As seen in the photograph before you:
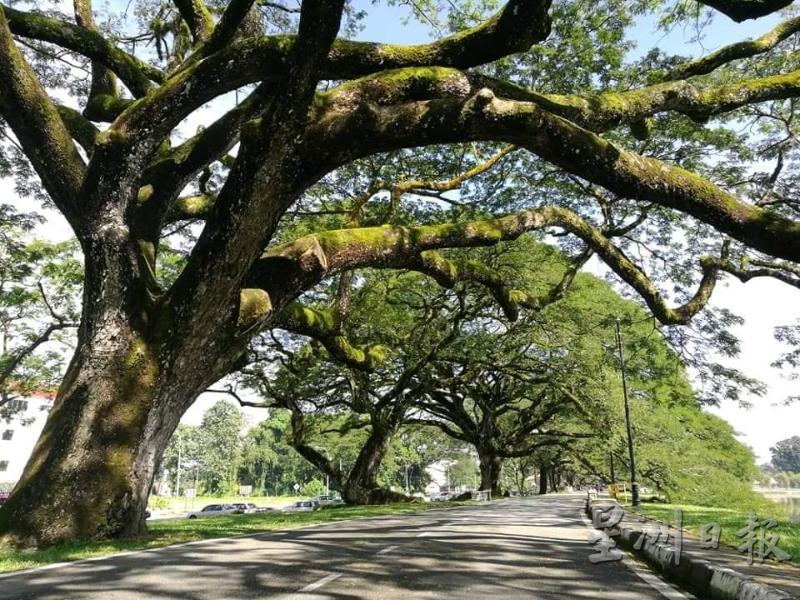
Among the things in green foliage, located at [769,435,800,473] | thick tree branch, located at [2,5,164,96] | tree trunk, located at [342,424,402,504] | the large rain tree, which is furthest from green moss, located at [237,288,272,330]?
green foliage, located at [769,435,800,473]

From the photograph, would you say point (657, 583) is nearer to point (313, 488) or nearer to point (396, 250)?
point (396, 250)

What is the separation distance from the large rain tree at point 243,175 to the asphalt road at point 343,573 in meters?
2.05

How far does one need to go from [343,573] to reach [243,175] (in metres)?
4.75

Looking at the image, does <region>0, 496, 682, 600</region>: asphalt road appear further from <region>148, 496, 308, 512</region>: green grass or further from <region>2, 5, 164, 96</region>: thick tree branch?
<region>148, 496, 308, 512</region>: green grass

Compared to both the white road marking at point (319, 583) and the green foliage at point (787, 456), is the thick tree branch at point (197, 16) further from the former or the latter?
the green foliage at point (787, 456)

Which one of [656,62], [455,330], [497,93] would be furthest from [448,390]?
[497,93]

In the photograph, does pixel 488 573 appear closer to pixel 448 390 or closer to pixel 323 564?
pixel 323 564

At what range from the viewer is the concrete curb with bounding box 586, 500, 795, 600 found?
4082 mm

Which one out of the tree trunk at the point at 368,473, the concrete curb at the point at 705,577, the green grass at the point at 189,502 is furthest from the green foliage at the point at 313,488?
the concrete curb at the point at 705,577

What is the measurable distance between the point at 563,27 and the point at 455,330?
1111 centimetres

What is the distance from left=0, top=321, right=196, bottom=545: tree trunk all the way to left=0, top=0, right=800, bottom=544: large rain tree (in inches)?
1.0

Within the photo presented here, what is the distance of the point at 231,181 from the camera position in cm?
722

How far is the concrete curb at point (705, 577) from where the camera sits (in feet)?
13.4

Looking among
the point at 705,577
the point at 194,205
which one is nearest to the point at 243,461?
the point at 194,205
